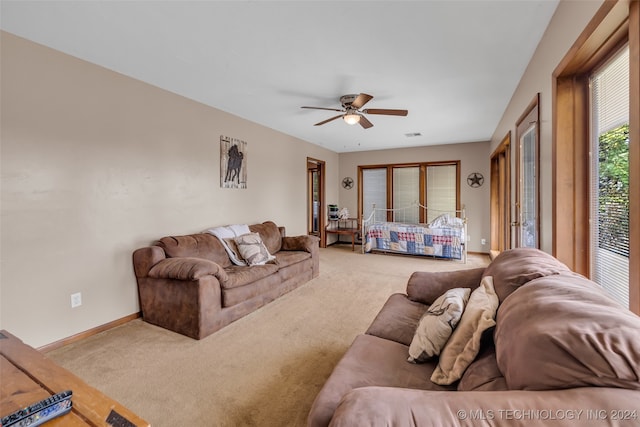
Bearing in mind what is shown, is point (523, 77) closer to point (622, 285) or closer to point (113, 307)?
point (622, 285)

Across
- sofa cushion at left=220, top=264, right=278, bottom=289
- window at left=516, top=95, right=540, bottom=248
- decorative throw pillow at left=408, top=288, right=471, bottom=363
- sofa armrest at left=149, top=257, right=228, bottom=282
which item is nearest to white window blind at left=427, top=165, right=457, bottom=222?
window at left=516, top=95, right=540, bottom=248

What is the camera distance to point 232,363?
2049 millimetres

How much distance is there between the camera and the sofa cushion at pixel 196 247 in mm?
2917

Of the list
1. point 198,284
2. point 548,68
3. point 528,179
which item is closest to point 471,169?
point 528,179

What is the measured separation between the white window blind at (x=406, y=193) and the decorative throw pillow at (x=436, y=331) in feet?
18.7

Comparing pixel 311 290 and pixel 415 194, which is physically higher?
pixel 415 194

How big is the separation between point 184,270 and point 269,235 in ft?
5.88

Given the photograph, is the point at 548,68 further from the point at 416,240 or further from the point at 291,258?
the point at 416,240

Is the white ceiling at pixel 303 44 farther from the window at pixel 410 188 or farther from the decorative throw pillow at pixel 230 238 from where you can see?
the window at pixel 410 188

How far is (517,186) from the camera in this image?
317 cm

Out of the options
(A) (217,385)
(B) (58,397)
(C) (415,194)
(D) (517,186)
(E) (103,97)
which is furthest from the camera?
(C) (415,194)

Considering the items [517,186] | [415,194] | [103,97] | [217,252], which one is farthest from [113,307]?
[415,194]

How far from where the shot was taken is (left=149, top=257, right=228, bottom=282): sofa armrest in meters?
2.40

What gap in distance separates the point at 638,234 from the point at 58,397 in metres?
2.19
